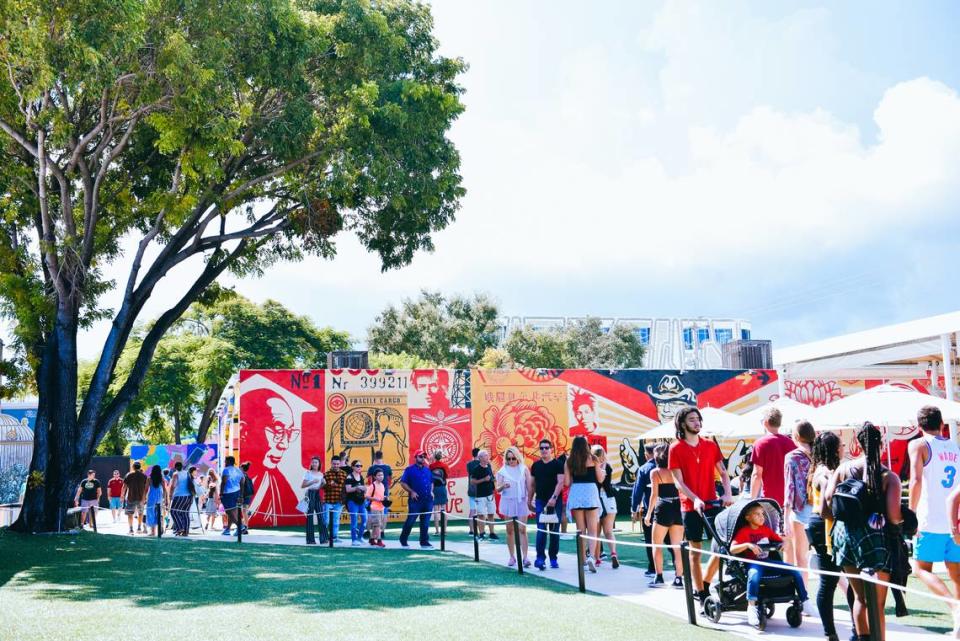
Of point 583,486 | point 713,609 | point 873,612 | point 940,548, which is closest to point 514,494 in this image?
point 583,486

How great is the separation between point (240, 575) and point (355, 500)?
5.26 meters

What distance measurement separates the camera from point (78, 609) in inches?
366

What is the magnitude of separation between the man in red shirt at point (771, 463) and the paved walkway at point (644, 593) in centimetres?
98

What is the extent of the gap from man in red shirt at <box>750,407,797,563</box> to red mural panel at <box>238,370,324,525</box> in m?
15.8

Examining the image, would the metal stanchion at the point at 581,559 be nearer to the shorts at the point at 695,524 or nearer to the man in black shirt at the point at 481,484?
the shorts at the point at 695,524

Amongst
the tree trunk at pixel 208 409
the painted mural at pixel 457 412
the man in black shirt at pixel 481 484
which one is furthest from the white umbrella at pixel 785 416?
the tree trunk at pixel 208 409

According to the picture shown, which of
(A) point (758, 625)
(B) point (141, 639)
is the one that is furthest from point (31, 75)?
(A) point (758, 625)

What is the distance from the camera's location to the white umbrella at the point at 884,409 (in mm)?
13305

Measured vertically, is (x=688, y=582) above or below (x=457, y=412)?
below

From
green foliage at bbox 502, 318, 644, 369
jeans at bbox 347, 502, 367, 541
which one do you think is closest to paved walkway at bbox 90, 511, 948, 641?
jeans at bbox 347, 502, 367, 541

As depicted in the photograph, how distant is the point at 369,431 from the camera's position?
76.8 ft

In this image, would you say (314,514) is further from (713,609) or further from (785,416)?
(713,609)

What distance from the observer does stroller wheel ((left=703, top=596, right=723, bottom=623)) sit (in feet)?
26.0

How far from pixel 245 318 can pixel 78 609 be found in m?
35.2
